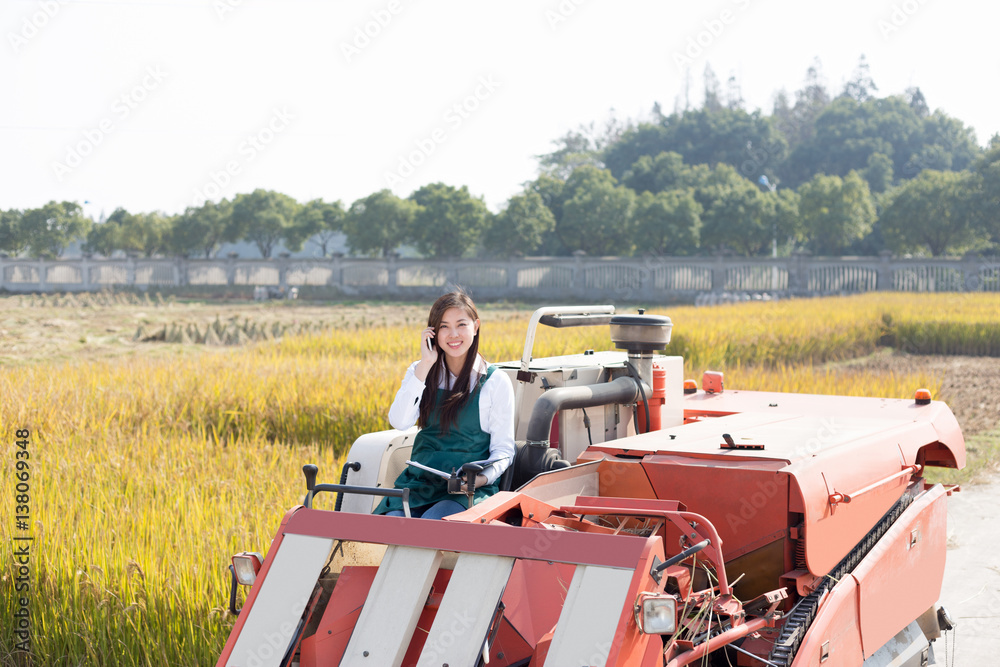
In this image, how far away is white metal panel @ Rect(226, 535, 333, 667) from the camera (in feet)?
7.84

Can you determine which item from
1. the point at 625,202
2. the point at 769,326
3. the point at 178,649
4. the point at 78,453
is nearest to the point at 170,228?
the point at 625,202

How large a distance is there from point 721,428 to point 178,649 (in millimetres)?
2341

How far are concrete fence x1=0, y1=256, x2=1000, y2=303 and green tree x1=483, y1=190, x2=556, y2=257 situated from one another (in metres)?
4.54

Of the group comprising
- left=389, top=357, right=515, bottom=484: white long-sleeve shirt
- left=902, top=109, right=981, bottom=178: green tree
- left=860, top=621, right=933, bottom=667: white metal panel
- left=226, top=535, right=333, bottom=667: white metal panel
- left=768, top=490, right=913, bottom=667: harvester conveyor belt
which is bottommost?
left=860, top=621, right=933, bottom=667: white metal panel

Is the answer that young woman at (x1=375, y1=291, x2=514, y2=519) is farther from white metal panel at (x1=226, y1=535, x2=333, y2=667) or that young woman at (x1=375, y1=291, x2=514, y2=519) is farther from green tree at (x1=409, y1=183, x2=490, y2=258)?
green tree at (x1=409, y1=183, x2=490, y2=258)

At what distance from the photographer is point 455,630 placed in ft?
7.30

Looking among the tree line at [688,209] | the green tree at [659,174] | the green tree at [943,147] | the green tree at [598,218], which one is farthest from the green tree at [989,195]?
the green tree at [943,147]

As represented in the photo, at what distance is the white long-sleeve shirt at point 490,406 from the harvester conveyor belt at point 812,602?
3.46 feet

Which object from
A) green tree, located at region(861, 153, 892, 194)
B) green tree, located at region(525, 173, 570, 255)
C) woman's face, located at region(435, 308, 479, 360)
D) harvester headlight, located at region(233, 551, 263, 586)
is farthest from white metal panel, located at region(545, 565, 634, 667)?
green tree, located at region(861, 153, 892, 194)

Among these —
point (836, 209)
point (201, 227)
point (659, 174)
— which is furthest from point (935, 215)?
point (201, 227)

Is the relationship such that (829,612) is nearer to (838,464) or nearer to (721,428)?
(838,464)

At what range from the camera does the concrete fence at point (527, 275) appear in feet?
93.2

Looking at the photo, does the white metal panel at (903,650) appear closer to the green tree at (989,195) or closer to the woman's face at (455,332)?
the woman's face at (455,332)

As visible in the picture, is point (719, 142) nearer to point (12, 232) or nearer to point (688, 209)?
point (688, 209)
